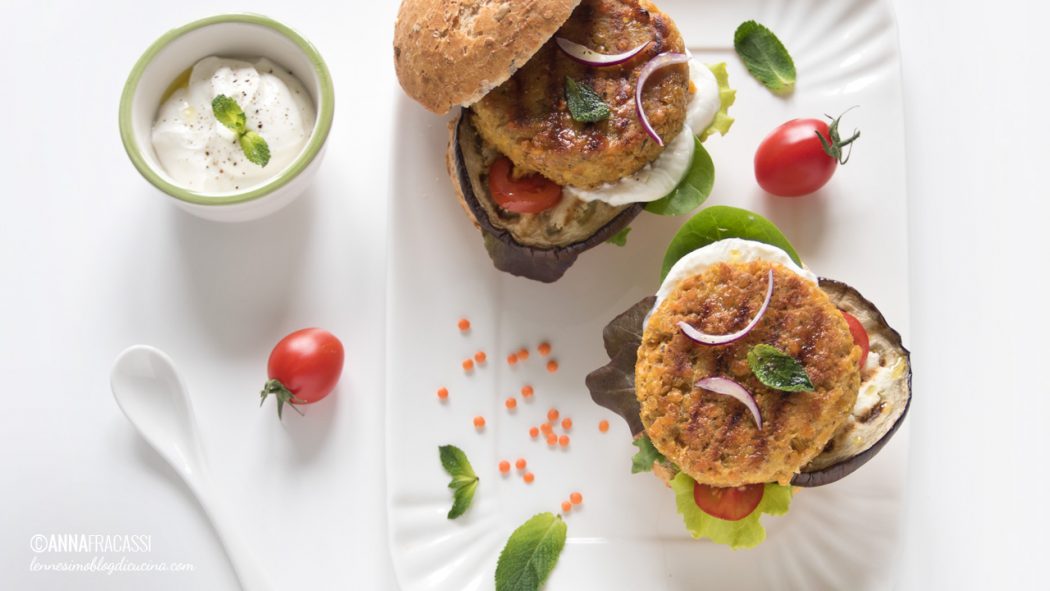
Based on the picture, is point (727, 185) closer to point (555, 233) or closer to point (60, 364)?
point (555, 233)

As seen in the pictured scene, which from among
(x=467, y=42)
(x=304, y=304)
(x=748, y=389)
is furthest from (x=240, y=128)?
(x=748, y=389)

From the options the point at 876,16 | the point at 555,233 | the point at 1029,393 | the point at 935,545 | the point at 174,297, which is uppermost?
the point at 876,16

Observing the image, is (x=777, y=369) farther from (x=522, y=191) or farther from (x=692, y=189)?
(x=522, y=191)

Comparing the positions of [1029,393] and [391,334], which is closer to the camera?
[391,334]

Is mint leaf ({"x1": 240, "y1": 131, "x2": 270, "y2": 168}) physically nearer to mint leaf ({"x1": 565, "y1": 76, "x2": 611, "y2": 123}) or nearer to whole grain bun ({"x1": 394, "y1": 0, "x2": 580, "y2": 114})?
whole grain bun ({"x1": 394, "y1": 0, "x2": 580, "y2": 114})

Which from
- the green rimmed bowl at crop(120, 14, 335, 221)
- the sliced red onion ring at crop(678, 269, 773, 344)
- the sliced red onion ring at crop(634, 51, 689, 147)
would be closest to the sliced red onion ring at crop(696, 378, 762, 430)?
A: the sliced red onion ring at crop(678, 269, 773, 344)

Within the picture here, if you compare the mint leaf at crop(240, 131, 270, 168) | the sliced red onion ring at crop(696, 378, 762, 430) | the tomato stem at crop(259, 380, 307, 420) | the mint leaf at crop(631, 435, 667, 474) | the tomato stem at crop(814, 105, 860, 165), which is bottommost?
the mint leaf at crop(631, 435, 667, 474)

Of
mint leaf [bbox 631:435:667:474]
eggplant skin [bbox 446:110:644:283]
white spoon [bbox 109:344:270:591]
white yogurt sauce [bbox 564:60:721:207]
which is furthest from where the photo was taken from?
white spoon [bbox 109:344:270:591]

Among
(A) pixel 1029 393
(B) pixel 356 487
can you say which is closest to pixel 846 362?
(A) pixel 1029 393

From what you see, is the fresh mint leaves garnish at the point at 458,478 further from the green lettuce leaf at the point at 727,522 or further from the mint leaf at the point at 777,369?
the mint leaf at the point at 777,369
